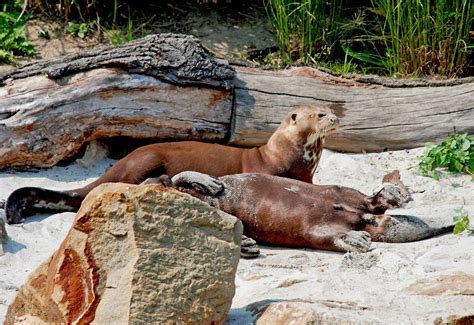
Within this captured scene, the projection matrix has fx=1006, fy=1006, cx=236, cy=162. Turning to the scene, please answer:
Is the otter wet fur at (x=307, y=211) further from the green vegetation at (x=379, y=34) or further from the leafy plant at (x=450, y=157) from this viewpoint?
the green vegetation at (x=379, y=34)

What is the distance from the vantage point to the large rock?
3.79m

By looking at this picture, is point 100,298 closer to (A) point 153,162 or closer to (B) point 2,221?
(B) point 2,221

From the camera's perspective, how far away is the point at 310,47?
321 inches

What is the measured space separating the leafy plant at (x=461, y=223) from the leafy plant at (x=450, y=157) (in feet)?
3.47

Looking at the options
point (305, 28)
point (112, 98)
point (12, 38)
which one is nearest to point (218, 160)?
point (112, 98)

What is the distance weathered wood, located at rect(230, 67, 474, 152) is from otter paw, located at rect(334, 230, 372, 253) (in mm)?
1808

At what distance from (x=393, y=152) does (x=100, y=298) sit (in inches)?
144

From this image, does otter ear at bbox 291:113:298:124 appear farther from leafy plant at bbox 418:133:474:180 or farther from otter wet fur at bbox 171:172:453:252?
otter wet fur at bbox 171:172:453:252

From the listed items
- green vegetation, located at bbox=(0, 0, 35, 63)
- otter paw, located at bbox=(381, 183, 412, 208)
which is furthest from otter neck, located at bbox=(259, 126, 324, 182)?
green vegetation, located at bbox=(0, 0, 35, 63)

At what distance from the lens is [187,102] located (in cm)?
681

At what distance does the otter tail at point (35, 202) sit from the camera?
5.76 m

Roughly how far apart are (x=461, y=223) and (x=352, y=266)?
71 cm

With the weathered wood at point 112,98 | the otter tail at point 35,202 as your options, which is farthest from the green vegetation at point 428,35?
the otter tail at point 35,202

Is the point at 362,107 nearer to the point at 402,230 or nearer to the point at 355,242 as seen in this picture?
the point at 402,230
